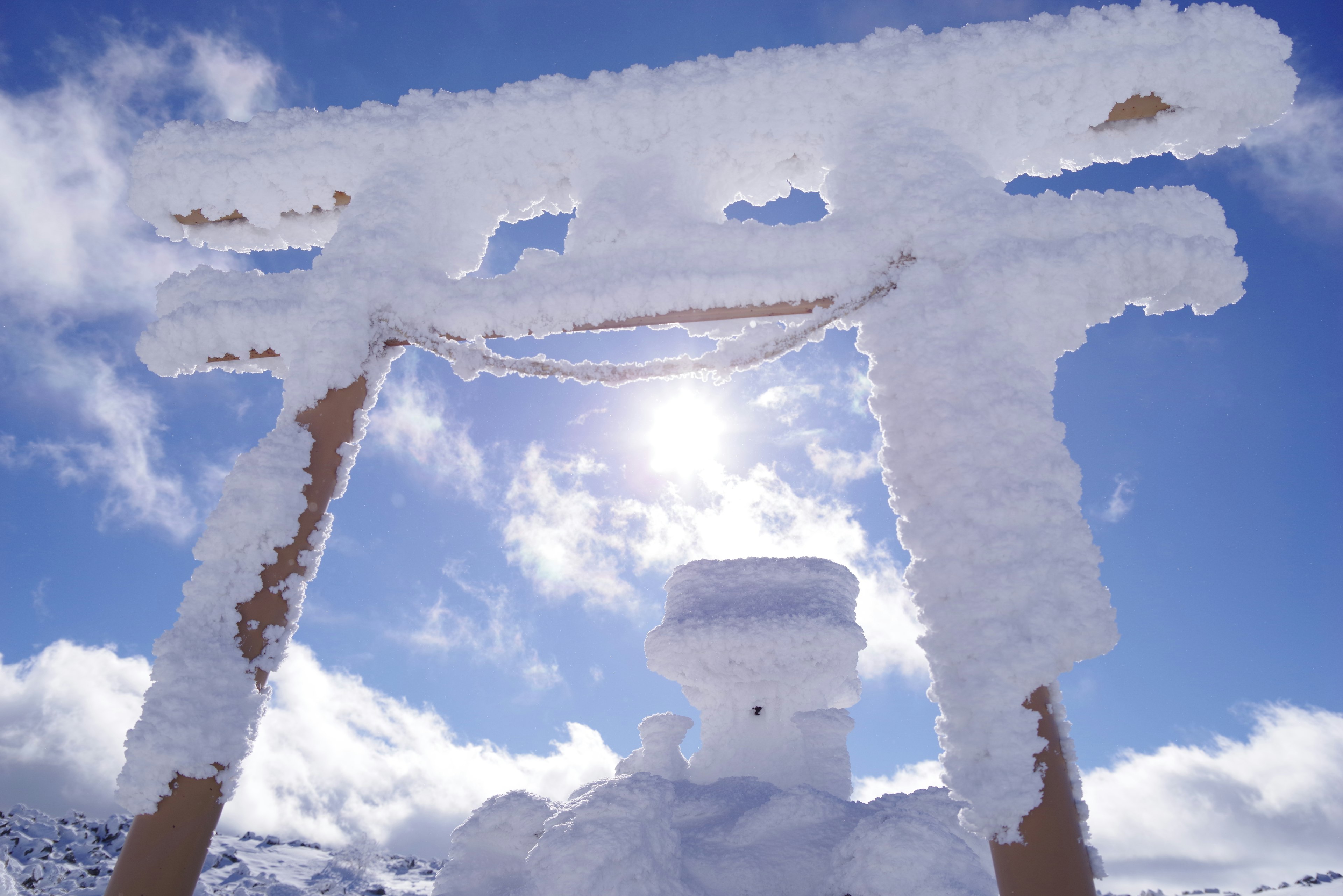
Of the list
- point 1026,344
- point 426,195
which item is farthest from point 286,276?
point 1026,344

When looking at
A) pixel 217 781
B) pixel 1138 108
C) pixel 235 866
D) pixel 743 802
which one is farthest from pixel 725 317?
pixel 235 866

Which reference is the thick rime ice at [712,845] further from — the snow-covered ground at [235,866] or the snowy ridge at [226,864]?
the snowy ridge at [226,864]

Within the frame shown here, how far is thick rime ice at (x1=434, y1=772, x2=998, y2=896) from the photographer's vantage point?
16.0 ft

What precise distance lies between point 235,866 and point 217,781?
11.2 metres

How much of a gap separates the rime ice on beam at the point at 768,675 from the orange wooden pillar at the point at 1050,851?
5145 millimetres

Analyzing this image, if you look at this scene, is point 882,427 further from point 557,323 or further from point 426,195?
point 426,195

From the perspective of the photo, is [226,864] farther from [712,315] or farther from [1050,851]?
[1050,851]

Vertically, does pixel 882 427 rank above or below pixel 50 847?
above

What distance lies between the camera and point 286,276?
4145 millimetres

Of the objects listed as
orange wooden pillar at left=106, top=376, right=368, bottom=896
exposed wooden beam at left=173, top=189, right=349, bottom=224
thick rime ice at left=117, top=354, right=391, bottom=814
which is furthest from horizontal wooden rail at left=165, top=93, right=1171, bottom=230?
thick rime ice at left=117, top=354, right=391, bottom=814

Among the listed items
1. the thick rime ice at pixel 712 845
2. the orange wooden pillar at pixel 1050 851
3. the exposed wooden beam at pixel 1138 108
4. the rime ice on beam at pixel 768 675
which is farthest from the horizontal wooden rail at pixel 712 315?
the rime ice on beam at pixel 768 675

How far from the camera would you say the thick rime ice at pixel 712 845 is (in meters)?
4.88

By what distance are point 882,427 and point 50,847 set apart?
14512 millimetres

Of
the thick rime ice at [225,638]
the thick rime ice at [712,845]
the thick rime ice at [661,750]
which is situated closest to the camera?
the thick rime ice at [225,638]
